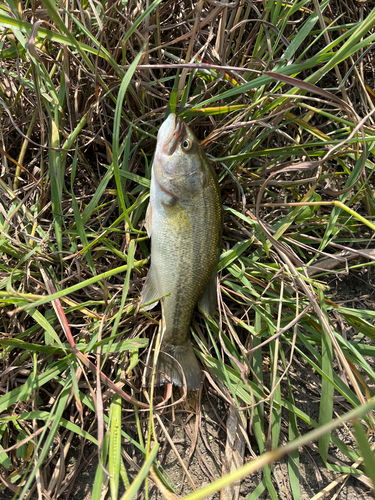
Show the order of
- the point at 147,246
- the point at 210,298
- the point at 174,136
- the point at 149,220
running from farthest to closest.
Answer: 1. the point at 147,246
2. the point at 210,298
3. the point at 149,220
4. the point at 174,136

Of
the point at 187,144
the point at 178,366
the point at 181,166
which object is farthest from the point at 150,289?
the point at 187,144

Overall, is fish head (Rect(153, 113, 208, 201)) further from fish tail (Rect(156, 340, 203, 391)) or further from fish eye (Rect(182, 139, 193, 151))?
fish tail (Rect(156, 340, 203, 391))

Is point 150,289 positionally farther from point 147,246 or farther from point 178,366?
point 178,366

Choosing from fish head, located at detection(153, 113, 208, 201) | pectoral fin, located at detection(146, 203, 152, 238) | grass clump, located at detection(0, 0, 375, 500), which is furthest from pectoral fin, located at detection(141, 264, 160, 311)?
fish head, located at detection(153, 113, 208, 201)

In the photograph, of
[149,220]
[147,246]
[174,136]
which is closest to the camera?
[174,136]

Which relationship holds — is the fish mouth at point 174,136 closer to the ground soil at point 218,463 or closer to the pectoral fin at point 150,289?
the pectoral fin at point 150,289

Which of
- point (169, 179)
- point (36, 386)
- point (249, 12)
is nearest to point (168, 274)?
point (169, 179)

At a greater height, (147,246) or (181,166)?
(181,166)

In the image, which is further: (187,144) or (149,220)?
(149,220)
